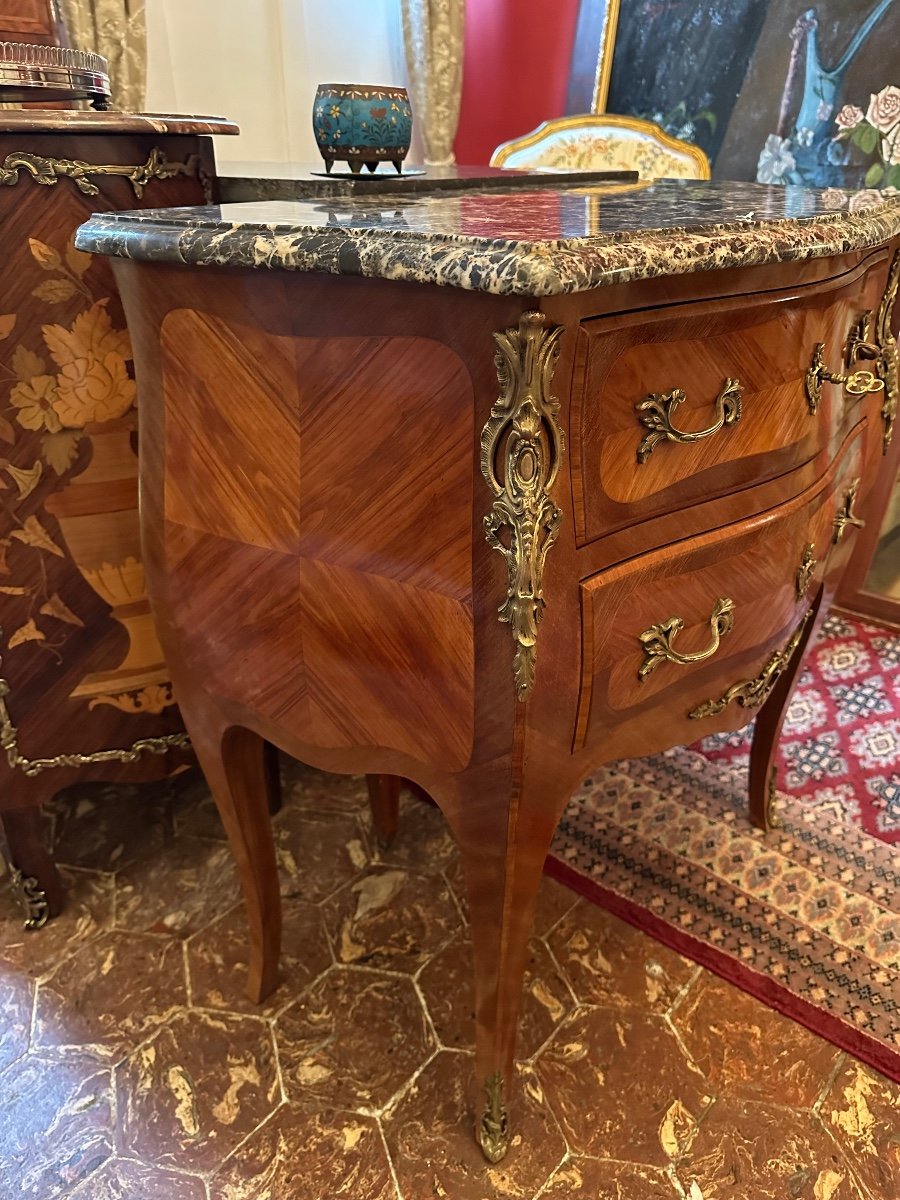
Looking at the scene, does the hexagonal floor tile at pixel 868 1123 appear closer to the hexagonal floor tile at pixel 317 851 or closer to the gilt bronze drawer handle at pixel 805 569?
the gilt bronze drawer handle at pixel 805 569

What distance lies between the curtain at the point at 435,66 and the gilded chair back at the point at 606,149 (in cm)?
30

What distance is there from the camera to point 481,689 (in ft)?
2.37

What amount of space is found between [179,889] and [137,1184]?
459 millimetres

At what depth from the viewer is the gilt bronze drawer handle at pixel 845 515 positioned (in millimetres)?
1116

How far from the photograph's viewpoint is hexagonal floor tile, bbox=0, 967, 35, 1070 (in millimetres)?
1135

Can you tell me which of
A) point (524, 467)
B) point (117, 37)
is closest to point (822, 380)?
point (524, 467)

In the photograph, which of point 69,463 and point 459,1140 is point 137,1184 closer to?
point 459,1140

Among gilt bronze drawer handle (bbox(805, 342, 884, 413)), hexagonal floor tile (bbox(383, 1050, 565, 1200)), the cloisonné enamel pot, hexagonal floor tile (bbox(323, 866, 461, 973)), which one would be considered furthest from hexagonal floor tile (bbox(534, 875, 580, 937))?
the cloisonné enamel pot

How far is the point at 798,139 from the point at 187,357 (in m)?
1.57

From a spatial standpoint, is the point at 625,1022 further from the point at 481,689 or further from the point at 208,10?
the point at 208,10

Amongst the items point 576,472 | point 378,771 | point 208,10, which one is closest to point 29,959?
point 378,771

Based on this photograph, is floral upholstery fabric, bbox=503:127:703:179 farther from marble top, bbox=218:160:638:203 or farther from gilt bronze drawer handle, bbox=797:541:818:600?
gilt bronze drawer handle, bbox=797:541:818:600

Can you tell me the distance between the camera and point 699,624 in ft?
2.79

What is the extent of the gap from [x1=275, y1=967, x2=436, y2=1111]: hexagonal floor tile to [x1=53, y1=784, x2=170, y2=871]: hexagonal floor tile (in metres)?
0.44
